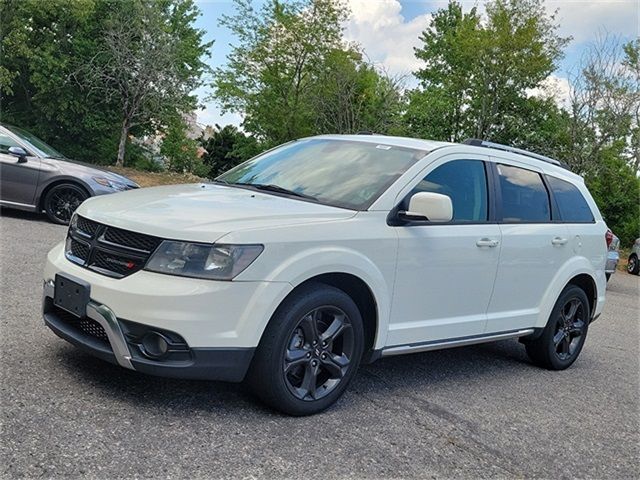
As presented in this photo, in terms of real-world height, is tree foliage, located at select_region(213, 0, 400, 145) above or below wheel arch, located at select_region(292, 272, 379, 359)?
above

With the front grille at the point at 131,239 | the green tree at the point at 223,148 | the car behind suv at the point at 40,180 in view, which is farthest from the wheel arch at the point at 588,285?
the green tree at the point at 223,148

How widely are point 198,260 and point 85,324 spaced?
0.83 metres

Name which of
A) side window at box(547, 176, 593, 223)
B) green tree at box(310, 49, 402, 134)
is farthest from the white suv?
green tree at box(310, 49, 402, 134)

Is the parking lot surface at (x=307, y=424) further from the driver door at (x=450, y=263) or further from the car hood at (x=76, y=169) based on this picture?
the car hood at (x=76, y=169)

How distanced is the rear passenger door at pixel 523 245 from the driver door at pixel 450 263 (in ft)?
0.47

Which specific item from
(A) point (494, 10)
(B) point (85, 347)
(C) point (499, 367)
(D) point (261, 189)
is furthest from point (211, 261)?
(A) point (494, 10)

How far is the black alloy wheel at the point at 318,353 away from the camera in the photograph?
3635mm

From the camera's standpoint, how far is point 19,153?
9555 mm

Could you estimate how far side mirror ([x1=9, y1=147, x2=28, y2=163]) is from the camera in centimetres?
954

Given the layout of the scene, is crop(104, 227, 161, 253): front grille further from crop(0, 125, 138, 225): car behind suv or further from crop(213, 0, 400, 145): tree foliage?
crop(213, 0, 400, 145): tree foliage

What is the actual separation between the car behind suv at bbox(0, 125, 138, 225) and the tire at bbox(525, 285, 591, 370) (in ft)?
22.6

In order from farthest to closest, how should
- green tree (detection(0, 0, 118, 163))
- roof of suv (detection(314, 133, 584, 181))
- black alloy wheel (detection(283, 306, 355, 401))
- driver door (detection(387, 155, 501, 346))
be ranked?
green tree (detection(0, 0, 118, 163)) → roof of suv (detection(314, 133, 584, 181)) → driver door (detection(387, 155, 501, 346)) → black alloy wheel (detection(283, 306, 355, 401))

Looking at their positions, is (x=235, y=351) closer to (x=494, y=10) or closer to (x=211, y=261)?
(x=211, y=261)

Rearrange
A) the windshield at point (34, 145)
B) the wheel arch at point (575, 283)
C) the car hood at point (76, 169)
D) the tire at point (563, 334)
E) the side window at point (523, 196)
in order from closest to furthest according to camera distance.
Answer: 1. the side window at point (523, 196)
2. the wheel arch at point (575, 283)
3. the tire at point (563, 334)
4. the car hood at point (76, 169)
5. the windshield at point (34, 145)
